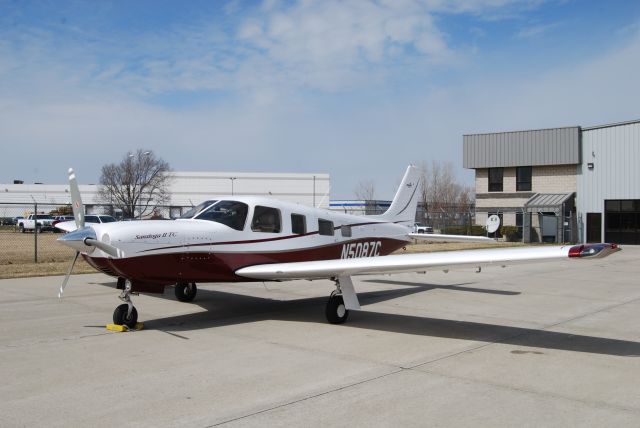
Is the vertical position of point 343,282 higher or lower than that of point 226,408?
higher

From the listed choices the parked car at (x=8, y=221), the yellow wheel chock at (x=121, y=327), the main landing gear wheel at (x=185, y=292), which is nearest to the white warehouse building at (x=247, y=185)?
the parked car at (x=8, y=221)

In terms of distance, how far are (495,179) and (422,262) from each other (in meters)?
37.4

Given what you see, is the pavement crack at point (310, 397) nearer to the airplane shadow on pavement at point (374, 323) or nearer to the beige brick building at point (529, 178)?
the airplane shadow on pavement at point (374, 323)

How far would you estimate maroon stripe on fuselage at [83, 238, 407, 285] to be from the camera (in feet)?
27.5

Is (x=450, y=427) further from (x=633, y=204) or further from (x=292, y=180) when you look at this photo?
(x=292, y=180)

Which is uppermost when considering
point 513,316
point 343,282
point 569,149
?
point 569,149

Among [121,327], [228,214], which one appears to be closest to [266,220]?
[228,214]

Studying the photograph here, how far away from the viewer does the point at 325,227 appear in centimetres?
1159

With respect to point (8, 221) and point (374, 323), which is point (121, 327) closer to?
point (374, 323)

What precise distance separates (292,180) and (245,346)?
3574 inches

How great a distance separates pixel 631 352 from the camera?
7461mm

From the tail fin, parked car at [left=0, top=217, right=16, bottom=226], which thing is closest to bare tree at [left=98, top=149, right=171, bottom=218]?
parked car at [left=0, top=217, right=16, bottom=226]

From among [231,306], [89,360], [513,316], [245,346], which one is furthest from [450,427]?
[231,306]

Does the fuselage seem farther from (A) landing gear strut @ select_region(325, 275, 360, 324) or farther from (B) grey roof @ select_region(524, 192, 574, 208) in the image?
(B) grey roof @ select_region(524, 192, 574, 208)
